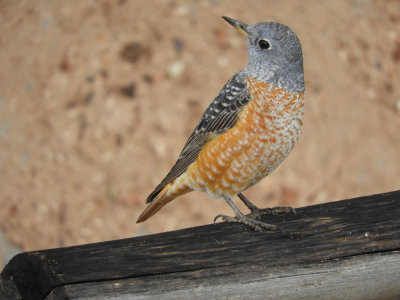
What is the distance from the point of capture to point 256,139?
3496 millimetres

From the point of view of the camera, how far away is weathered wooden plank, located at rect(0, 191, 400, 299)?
2.52 m

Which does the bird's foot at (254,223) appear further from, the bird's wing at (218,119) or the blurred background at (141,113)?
the blurred background at (141,113)

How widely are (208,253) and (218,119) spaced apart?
1.20m

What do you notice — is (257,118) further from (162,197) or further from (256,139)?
(162,197)

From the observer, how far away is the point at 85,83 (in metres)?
5.65

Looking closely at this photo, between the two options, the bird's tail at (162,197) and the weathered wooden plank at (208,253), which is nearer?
the weathered wooden plank at (208,253)

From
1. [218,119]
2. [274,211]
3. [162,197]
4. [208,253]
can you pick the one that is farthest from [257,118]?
[208,253]

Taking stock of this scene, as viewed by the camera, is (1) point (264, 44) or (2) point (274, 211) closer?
(1) point (264, 44)

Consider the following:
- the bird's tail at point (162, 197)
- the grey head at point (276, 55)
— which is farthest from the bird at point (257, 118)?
the bird's tail at point (162, 197)

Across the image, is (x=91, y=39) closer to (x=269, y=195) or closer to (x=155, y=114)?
(x=155, y=114)

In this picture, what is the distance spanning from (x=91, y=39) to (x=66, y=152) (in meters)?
1.07

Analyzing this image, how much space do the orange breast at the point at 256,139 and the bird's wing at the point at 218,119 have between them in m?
0.06

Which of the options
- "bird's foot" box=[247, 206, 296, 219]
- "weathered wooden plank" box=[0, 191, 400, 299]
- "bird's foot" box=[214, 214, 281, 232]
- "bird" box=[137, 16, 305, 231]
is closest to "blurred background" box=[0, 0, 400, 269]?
"bird's foot" box=[247, 206, 296, 219]

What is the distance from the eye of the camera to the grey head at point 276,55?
11.4 ft
